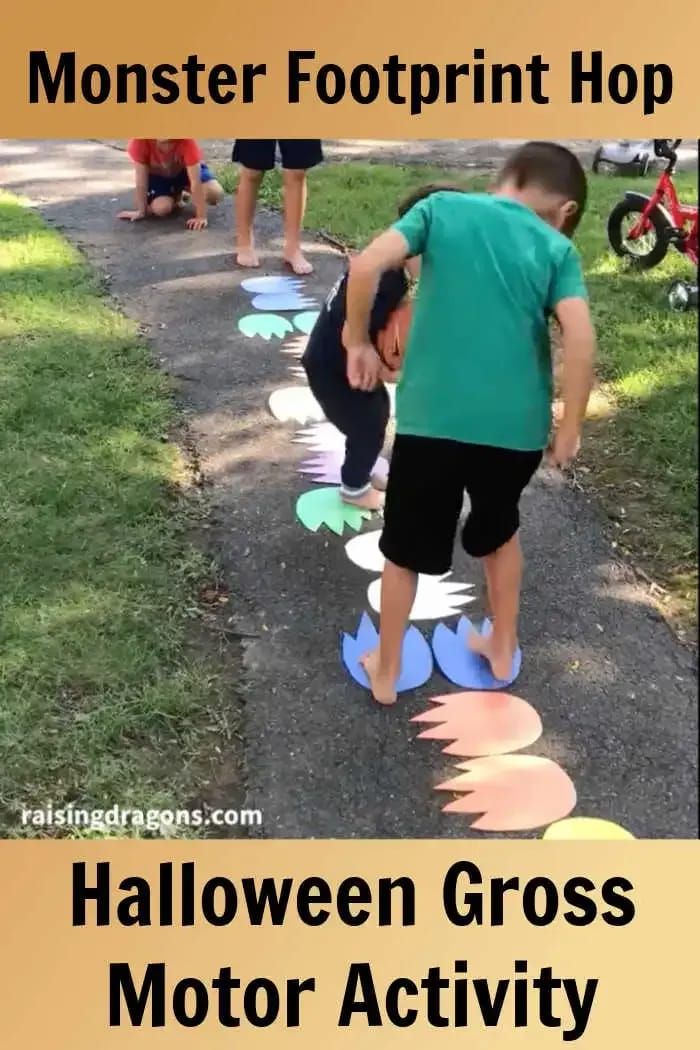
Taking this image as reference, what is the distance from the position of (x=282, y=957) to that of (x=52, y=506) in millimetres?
596

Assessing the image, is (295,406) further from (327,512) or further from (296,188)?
(296,188)

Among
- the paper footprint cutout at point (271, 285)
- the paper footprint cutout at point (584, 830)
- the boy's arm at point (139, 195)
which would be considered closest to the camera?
the paper footprint cutout at point (584, 830)

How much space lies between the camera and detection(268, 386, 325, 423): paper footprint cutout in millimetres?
1267

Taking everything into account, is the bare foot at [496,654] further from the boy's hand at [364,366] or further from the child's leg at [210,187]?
the child's leg at [210,187]

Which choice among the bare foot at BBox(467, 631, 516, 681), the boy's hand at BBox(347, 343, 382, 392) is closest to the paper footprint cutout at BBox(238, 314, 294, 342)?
the boy's hand at BBox(347, 343, 382, 392)

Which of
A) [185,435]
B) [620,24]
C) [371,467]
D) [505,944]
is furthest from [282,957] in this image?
[620,24]

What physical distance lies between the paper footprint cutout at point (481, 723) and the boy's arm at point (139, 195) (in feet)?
2.30

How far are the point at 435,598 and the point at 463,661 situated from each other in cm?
8

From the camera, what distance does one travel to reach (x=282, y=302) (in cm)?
125

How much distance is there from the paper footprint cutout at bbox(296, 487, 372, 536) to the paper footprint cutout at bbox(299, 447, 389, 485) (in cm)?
1

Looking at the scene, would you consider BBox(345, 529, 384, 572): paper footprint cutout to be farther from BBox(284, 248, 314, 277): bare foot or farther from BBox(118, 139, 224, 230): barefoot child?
BBox(118, 139, 224, 230): barefoot child

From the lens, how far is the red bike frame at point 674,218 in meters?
1.05

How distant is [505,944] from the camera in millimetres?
1013

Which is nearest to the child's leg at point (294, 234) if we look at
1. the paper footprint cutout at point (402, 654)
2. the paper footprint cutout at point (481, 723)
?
the paper footprint cutout at point (402, 654)
